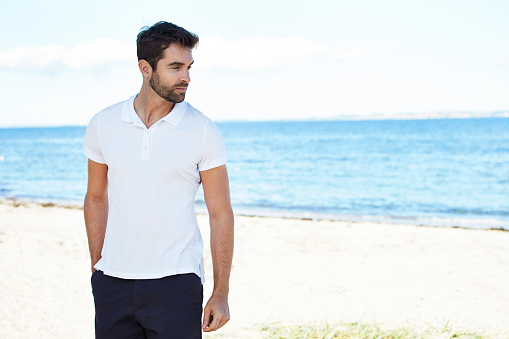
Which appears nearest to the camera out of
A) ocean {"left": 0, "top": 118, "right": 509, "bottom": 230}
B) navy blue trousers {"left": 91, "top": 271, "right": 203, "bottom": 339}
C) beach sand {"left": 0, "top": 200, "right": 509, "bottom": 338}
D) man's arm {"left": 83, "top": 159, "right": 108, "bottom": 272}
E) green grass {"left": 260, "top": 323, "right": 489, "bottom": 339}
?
navy blue trousers {"left": 91, "top": 271, "right": 203, "bottom": 339}

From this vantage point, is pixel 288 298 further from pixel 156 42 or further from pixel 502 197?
pixel 502 197

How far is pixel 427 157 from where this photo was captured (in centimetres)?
4203

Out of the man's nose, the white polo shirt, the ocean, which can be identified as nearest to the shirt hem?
the white polo shirt

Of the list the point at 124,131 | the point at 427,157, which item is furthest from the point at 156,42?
the point at 427,157

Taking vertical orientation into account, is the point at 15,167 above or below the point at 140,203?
below

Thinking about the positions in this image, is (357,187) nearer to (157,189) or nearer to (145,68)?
(145,68)

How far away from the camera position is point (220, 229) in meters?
2.20

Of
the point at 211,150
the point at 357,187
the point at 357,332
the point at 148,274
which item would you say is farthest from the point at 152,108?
the point at 357,187

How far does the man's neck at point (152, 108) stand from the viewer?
216cm

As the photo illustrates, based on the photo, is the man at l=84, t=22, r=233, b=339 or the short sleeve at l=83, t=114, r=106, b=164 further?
the short sleeve at l=83, t=114, r=106, b=164

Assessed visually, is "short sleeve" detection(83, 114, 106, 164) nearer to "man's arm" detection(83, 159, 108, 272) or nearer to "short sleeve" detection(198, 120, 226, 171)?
"man's arm" detection(83, 159, 108, 272)

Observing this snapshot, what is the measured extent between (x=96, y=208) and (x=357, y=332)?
3207 mm

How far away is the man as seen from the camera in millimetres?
2055

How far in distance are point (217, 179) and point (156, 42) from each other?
2.01ft
